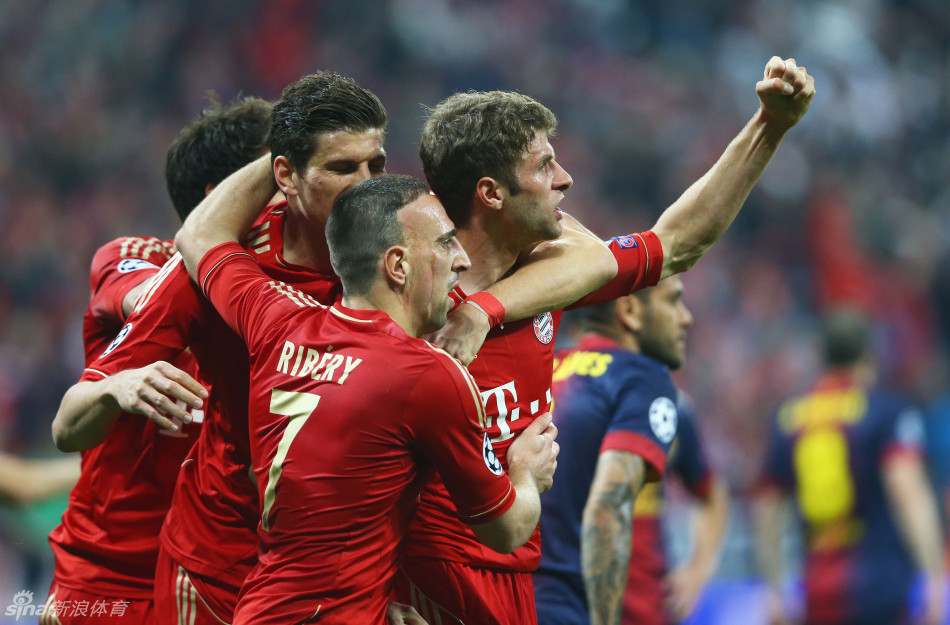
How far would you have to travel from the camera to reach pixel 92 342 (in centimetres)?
381

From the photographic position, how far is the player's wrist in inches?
120

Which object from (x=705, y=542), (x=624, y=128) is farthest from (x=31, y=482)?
(x=624, y=128)

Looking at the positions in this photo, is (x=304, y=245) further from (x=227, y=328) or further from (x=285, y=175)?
(x=227, y=328)

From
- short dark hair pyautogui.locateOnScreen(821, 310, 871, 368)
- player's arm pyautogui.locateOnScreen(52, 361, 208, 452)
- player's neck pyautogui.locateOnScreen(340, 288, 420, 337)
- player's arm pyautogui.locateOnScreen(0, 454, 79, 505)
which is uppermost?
short dark hair pyautogui.locateOnScreen(821, 310, 871, 368)

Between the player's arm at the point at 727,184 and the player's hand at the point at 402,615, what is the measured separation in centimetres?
137

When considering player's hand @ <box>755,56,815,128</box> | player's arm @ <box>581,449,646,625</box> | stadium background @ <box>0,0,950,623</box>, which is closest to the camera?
player's hand @ <box>755,56,815,128</box>

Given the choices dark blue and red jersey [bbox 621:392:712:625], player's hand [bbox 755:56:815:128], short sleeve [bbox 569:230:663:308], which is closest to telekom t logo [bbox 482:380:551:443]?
short sleeve [bbox 569:230:663:308]

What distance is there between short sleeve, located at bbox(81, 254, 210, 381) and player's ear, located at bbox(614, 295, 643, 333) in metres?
2.35

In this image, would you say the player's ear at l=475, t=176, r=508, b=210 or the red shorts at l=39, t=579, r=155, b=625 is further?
the red shorts at l=39, t=579, r=155, b=625

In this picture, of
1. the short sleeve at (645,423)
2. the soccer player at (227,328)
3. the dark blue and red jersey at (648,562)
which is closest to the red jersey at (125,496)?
the soccer player at (227,328)

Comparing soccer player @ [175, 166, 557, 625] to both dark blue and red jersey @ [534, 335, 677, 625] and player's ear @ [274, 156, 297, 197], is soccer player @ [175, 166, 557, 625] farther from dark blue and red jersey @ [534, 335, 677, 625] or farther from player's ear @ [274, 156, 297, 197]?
dark blue and red jersey @ [534, 335, 677, 625]

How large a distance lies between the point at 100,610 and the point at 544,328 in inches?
72.1

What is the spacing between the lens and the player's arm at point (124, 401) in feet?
9.80

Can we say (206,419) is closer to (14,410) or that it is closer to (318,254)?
(318,254)
